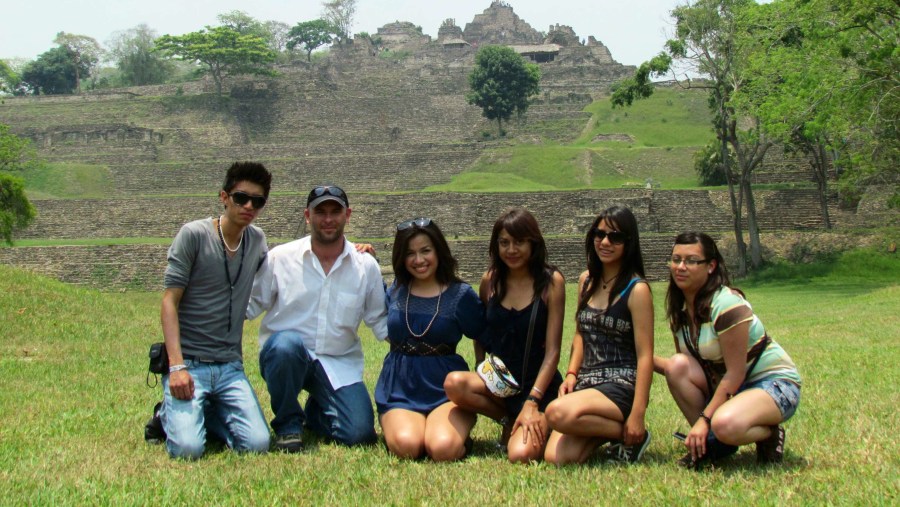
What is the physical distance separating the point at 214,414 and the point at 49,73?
218ft

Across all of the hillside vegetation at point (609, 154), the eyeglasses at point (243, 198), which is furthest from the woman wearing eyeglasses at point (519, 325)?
the hillside vegetation at point (609, 154)

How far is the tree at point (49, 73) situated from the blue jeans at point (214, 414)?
6567cm

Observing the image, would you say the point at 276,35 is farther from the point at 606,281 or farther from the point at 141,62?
the point at 606,281

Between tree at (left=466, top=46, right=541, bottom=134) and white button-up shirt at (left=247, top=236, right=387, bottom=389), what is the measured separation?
4068 cm

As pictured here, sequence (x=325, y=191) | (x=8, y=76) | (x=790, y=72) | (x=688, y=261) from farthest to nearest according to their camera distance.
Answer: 1. (x=8, y=76)
2. (x=790, y=72)
3. (x=325, y=191)
4. (x=688, y=261)

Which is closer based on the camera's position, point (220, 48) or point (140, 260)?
point (140, 260)

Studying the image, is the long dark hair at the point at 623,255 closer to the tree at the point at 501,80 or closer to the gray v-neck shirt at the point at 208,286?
the gray v-neck shirt at the point at 208,286

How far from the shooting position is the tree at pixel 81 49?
66938 mm

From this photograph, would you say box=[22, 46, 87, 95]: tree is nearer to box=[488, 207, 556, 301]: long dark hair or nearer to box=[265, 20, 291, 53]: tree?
box=[265, 20, 291, 53]: tree

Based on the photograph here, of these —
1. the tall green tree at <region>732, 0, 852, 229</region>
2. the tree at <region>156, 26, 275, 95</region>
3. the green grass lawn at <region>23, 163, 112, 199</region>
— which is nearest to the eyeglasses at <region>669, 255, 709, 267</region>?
the tall green tree at <region>732, 0, 852, 229</region>

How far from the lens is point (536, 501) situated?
4.22m

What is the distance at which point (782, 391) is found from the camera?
16.3ft

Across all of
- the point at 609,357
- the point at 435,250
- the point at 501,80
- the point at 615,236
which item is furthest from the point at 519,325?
the point at 501,80

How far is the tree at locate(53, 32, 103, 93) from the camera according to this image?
220 feet
